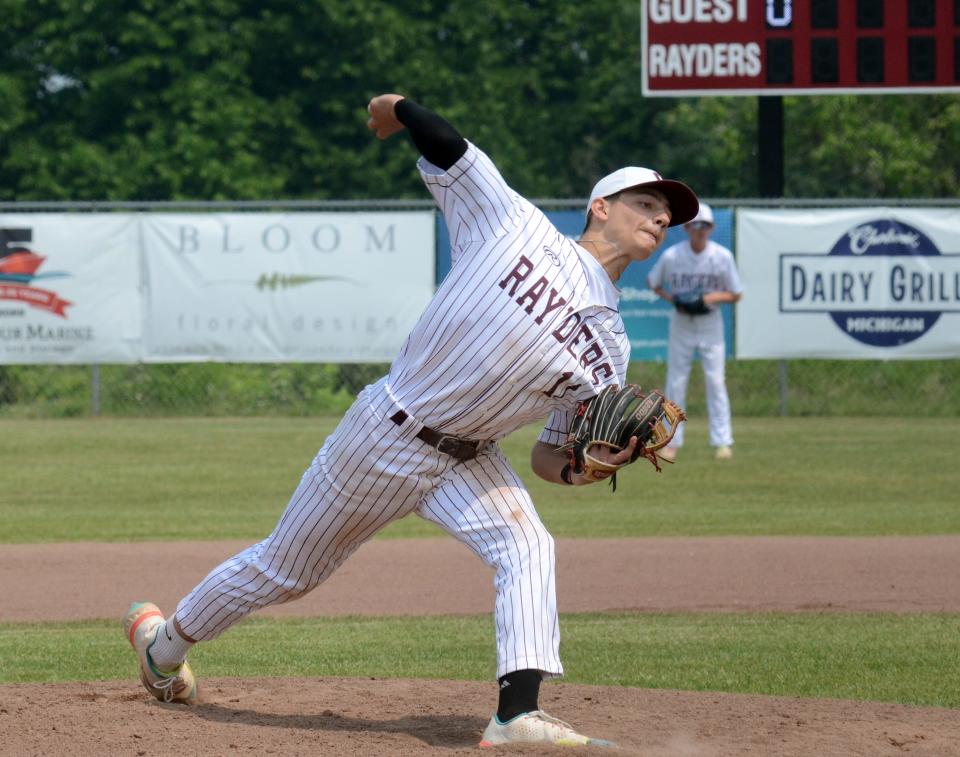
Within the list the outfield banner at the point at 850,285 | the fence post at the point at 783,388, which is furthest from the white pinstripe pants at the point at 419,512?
the fence post at the point at 783,388

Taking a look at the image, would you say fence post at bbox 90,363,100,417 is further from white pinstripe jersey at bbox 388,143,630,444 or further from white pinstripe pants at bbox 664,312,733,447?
white pinstripe jersey at bbox 388,143,630,444

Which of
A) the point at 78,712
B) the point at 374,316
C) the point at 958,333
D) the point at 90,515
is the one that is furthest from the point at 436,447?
the point at 958,333

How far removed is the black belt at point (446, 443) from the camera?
4.36m

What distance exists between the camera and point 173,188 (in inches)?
1125

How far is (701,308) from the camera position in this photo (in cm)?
1269

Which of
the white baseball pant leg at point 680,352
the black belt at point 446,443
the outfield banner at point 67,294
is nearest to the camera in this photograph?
the black belt at point 446,443

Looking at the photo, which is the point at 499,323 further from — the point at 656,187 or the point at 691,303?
the point at 691,303

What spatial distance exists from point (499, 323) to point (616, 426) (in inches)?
16.7

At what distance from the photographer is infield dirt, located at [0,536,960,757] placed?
454 cm

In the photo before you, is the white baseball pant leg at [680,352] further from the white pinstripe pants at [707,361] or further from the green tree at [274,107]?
the green tree at [274,107]

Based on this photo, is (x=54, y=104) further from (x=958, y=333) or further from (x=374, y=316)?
(x=958, y=333)

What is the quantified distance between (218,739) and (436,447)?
1.06m

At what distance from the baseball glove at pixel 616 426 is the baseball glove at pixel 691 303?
8304mm

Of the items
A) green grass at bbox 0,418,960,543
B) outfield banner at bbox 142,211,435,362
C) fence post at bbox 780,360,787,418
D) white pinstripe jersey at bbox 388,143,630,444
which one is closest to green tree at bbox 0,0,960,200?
fence post at bbox 780,360,787,418
